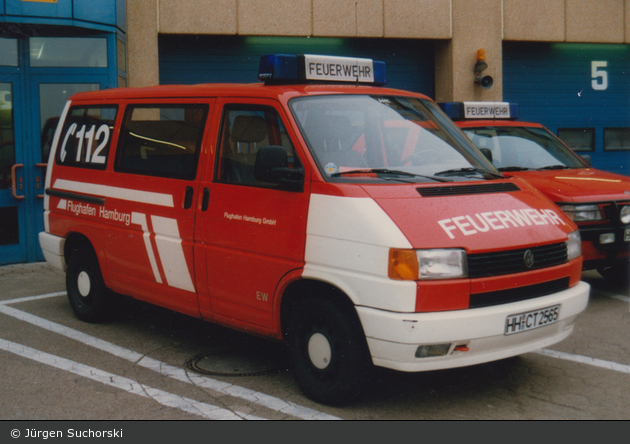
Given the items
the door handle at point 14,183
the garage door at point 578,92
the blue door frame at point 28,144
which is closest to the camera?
the door handle at point 14,183

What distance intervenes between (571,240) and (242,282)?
210cm

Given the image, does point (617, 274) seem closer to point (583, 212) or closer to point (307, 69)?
point (583, 212)

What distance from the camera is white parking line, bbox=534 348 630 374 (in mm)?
4898

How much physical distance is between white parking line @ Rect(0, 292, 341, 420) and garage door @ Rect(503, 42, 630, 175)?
32.2 ft

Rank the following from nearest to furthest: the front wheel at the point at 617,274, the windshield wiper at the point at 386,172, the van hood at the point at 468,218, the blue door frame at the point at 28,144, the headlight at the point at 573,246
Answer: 1. the van hood at the point at 468,218
2. the windshield wiper at the point at 386,172
3. the headlight at the point at 573,246
4. the front wheel at the point at 617,274
5. the blue door frame at the point at 28,144

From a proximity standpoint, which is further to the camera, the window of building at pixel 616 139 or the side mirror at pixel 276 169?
the window of building at pixel 616 139

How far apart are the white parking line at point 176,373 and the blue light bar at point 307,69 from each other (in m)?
2.09

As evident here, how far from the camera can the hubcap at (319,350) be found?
410cm

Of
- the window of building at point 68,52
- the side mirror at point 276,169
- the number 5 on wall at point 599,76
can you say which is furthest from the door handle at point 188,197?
the number 5 on wall at point 599,76

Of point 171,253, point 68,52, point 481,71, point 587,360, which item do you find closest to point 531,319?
point 587,360

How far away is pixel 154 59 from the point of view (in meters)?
11.0

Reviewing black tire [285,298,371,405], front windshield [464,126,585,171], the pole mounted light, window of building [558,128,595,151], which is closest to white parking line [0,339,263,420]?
black tire [285,298,371,405]

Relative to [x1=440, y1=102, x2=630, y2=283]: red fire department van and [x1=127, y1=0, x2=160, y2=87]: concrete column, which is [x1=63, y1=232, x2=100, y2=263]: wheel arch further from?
[x1=127, y1=0, x2=160, y2=87]: concrete column

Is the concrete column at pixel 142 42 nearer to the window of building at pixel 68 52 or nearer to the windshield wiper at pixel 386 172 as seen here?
the window of building at pixel 68 52
